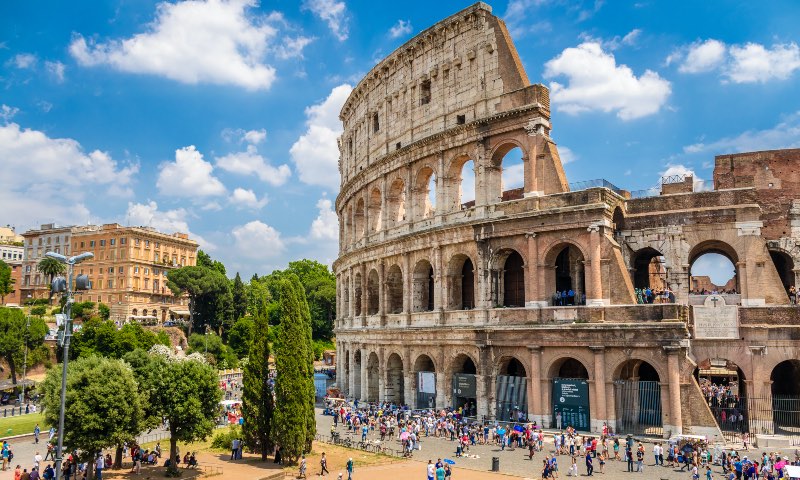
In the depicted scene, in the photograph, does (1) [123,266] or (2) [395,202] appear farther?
(1) [123,266]

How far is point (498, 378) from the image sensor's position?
2955cm

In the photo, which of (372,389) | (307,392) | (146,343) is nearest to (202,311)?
(146,343)

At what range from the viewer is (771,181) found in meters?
30.2

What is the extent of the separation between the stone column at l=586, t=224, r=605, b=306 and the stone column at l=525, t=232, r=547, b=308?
2.46 m

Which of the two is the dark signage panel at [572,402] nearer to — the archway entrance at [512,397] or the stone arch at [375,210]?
the archway entrance at [512,397]

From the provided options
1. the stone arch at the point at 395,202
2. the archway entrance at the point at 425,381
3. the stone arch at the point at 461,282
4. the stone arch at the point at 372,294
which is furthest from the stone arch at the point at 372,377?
the stone arch at the point at 395,202

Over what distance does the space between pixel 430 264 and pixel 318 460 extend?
505 inches

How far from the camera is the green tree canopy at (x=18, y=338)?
54125 mm

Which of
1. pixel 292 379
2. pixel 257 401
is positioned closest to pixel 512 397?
pixel 292 379

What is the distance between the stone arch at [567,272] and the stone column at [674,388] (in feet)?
16.8

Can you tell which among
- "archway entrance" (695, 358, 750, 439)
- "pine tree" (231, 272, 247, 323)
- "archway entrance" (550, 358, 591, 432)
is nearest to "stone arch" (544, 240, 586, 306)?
"archway entrance" (550, 358, 591, 432)

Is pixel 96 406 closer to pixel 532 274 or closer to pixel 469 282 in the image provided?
pixel 532 274

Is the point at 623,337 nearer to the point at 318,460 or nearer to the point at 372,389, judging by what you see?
the point at 318,460

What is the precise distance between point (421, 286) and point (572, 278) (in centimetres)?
881
